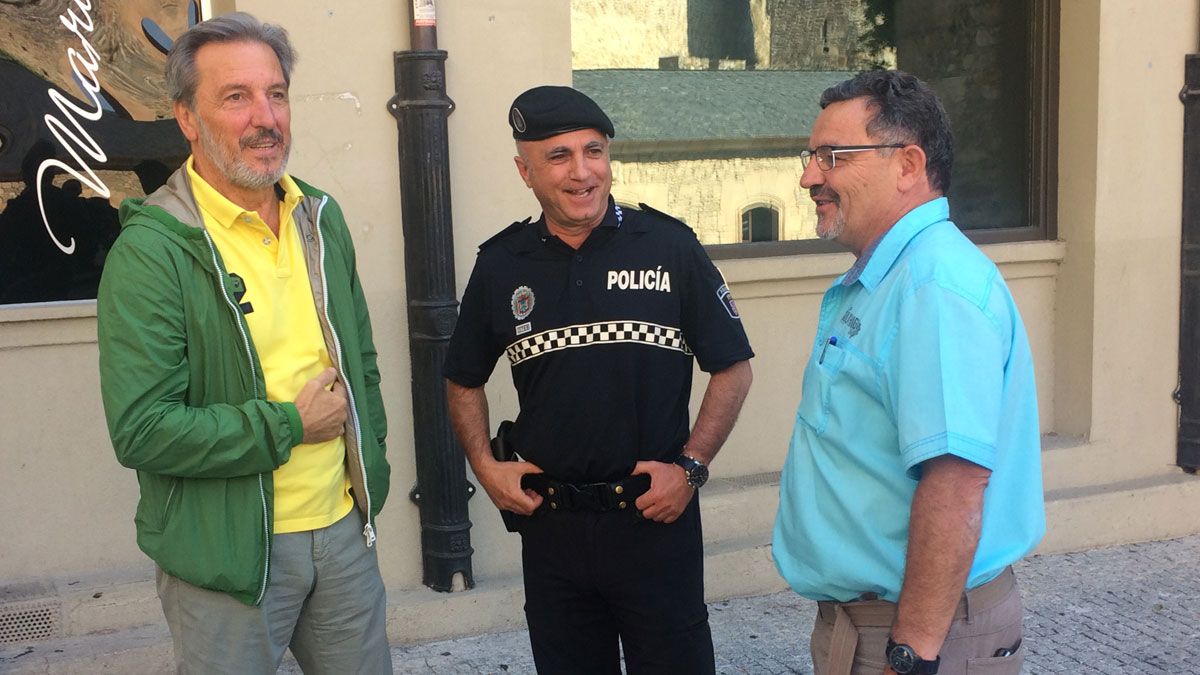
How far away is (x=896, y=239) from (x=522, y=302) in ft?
3.61

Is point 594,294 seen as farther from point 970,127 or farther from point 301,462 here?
point 970,127

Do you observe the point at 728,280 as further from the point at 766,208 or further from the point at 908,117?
the point at 908,117

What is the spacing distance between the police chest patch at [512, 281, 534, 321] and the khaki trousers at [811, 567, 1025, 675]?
109cm

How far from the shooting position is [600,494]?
2.98 metres

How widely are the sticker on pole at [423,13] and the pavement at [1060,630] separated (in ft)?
7.78

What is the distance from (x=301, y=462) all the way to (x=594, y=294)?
0.83m

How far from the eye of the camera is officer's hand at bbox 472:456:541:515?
304 centimetres

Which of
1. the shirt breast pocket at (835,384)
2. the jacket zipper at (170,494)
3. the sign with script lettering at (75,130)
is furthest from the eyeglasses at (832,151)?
the sign with script lettering at (75,130)

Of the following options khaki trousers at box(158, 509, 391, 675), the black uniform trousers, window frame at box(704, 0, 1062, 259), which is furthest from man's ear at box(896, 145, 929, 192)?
window frame at box(704, 0, 1062, 259)

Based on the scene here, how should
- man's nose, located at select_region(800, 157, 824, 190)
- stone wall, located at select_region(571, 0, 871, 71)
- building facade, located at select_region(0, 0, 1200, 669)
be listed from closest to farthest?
man's nose, located at select_region(800, 157, 824, 190), building facade, located at select_region(0, 0, 1200, 669), stone wall, located at select_region(571, 0, 871, 71)

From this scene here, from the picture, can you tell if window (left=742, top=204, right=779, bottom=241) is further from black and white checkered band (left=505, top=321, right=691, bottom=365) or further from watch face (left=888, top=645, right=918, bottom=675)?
watch face (left=888, top=645, right=918, bottom=675)

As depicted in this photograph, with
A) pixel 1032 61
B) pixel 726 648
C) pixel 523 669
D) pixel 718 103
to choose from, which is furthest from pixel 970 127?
pixel 523 669

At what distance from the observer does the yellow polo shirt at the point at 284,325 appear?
2652 mm

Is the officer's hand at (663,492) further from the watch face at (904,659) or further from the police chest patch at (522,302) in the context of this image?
the watch face at (904,659)
